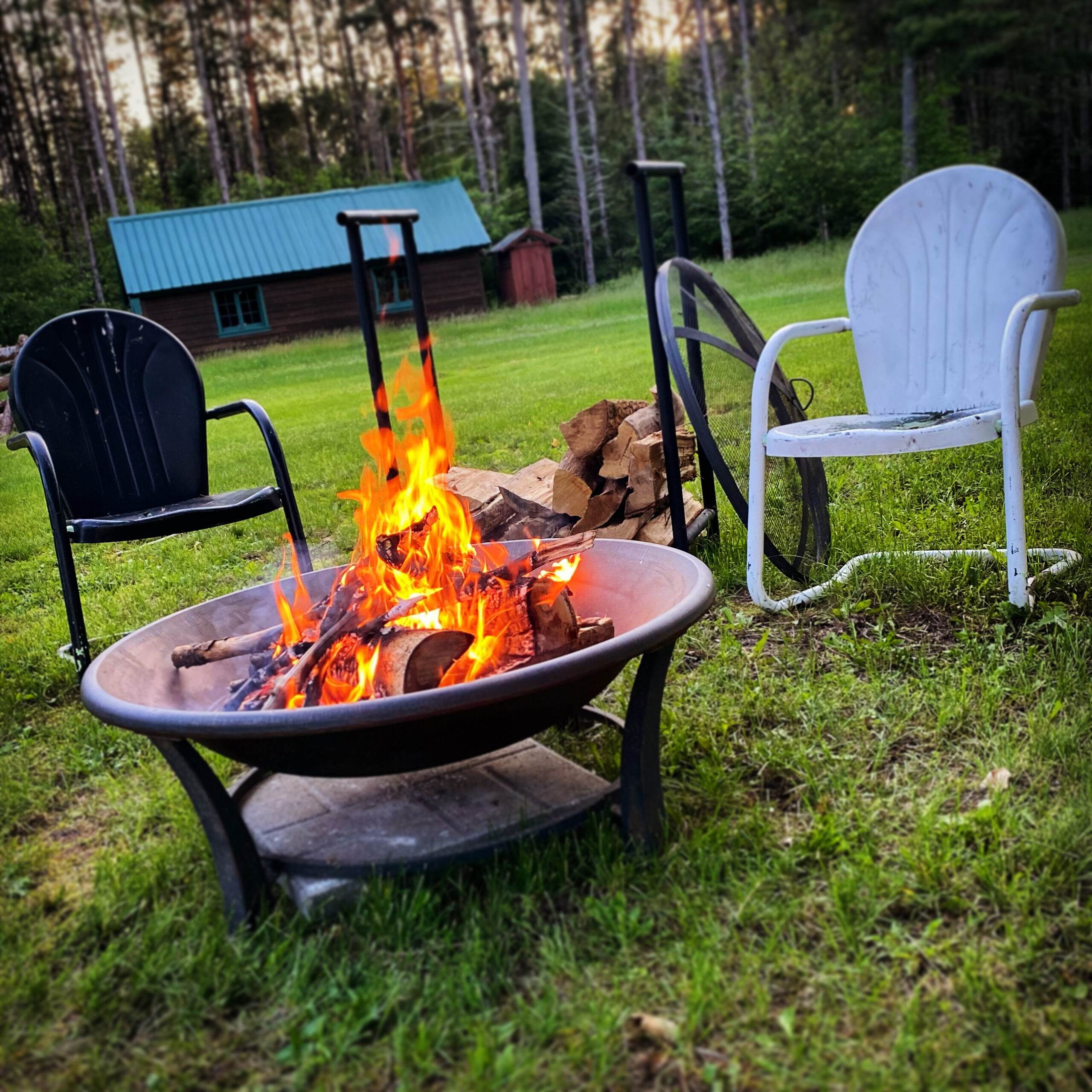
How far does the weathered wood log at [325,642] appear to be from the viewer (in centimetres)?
161

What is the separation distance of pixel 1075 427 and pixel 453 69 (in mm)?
25616

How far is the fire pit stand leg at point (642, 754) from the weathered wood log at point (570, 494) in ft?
4.71

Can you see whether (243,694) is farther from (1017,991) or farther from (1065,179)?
(1065,179)

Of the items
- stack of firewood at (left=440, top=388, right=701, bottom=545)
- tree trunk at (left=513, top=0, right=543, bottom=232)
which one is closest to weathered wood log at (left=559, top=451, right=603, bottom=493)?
stack of firewood at (left=440, top=388, right=701, bottom=545)

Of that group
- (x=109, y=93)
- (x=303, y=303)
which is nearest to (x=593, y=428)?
(x=303, y=303)

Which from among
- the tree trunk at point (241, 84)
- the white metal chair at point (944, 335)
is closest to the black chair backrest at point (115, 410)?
the white metal chair at point (944, 335)

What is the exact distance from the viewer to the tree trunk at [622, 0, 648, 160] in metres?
23.0

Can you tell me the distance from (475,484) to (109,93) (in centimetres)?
2295

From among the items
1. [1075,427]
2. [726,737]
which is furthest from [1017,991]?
[1075,427]

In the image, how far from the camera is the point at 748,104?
2305 centimetres

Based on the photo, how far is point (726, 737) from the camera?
2094 mm

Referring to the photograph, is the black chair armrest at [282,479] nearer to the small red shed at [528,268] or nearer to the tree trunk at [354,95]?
the small red shed at [528,268]

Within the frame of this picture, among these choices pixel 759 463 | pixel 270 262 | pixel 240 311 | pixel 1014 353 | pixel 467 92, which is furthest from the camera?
pixel 467 92

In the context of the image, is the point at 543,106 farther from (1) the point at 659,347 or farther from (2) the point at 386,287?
(1) the point at 659,347
